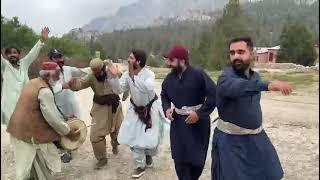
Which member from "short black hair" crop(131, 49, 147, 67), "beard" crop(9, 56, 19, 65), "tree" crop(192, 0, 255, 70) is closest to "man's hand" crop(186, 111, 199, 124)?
"short black hair" crop(131, 49, 147, 67)

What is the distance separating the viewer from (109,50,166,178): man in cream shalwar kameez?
21.1 ft

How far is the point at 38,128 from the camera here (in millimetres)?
5453

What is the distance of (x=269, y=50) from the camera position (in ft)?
197

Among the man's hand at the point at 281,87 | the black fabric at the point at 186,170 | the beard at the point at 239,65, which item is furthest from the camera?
the black fabric at the point at 186,170

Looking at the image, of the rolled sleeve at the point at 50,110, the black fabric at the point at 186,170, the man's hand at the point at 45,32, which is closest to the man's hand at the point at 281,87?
the black fabric at the point at 186,170

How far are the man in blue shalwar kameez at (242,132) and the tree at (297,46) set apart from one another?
134 feet

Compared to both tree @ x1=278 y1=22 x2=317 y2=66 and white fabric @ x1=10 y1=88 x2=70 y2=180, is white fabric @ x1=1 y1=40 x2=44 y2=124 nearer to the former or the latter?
white fabric @ x1=10 y1=88 x2=70 y2=180

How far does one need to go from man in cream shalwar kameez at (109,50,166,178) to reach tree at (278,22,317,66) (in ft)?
127

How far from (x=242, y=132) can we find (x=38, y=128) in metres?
2.18

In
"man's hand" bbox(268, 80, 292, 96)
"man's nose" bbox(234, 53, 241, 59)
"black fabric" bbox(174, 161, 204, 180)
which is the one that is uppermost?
"man's nose" bbox(234, 53, 241, 59)

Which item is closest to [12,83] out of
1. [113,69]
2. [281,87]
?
[113,69]

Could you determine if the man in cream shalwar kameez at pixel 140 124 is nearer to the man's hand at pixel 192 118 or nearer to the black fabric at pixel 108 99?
the black fabric at pixel 108 99

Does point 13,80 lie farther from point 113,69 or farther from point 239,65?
point 239,65

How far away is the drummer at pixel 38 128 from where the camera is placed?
529 cm
